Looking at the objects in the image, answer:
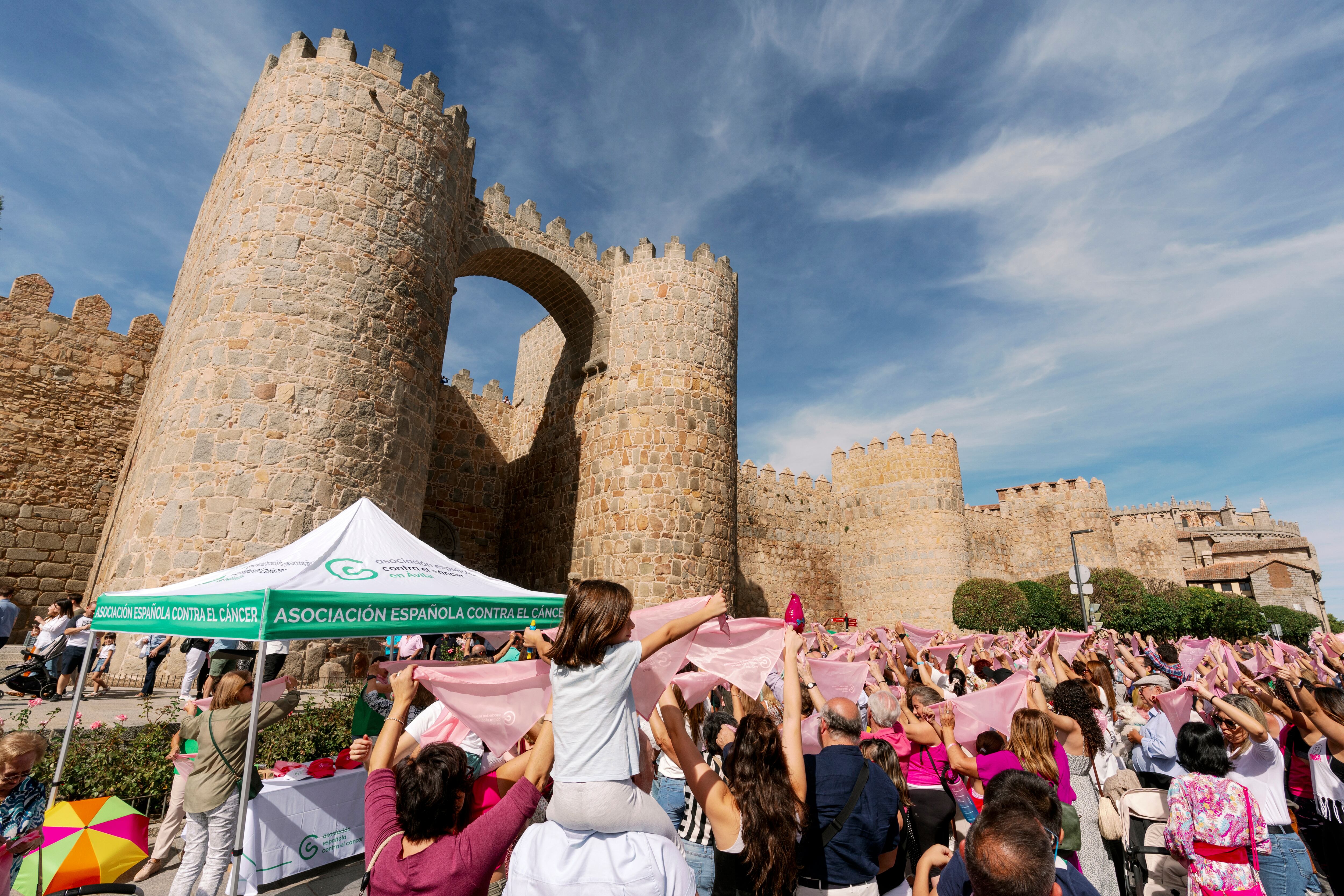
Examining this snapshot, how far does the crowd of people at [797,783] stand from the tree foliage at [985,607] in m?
17.4

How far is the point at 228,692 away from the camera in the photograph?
4152 mm

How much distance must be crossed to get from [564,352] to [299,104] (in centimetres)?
794

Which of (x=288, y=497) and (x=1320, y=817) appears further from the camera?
(x=288, y=497)

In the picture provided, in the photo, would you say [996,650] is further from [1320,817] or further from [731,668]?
[731,668]

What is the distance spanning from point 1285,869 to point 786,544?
20.8 metres

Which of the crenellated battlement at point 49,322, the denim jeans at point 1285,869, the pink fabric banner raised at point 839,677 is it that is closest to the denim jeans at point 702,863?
the pink fabric banner raised at point 839,677

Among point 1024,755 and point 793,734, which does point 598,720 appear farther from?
point 1024,755

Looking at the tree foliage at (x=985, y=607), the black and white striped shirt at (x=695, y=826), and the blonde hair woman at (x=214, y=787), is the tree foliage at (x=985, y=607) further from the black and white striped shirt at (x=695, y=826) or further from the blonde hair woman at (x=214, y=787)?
the blonde hair woman at (x=214, y=787)

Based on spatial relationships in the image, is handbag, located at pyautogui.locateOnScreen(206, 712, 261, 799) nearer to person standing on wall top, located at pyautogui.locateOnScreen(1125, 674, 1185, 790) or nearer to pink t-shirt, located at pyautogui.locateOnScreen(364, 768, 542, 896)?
pink t-shirt, located at pyautogui.locateOnScreen(364, 768, 542, 896)

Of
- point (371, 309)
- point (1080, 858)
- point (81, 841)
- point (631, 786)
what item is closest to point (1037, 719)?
point (1080, 858)

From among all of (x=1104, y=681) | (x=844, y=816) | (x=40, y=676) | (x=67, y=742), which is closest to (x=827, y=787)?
(x=844, y=816)

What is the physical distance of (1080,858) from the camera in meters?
3.86

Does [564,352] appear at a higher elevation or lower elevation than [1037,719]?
higher

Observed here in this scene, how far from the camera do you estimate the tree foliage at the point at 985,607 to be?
22.1m
